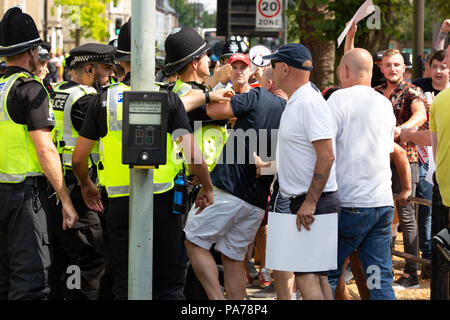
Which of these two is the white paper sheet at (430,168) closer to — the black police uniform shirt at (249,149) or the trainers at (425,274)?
the trainers at (425,274)

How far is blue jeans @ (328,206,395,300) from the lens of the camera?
209 inches

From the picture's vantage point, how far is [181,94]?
18.1 feet

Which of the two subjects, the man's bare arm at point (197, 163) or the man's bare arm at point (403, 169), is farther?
the man's bare arm at point (403, 169)

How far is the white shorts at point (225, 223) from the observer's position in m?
5.74

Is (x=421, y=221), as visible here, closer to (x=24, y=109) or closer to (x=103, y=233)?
(x=103, y=233)

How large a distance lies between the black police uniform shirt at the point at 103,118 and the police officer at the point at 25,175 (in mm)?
278

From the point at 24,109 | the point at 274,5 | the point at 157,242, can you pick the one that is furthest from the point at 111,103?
the point at 274,5

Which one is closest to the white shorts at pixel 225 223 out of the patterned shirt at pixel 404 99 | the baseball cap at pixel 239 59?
the baseball cap at pixel 239 59

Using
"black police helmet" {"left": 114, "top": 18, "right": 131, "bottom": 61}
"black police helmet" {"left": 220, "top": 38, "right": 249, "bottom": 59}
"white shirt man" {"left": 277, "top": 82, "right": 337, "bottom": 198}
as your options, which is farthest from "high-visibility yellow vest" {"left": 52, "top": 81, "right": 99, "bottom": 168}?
"black police helmet" {"left": 220, "top": 38, "right": 249, "bottom": 59}

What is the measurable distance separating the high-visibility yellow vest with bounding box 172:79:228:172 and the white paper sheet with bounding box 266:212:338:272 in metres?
1.08

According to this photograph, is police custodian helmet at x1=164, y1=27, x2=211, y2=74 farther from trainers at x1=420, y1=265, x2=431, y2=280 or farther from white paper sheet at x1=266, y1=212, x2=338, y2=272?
trainers at x1=420, y1=265, x2=431, y2=280

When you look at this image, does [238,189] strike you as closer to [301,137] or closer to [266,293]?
[301,137]

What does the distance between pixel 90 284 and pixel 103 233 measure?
0.50 metres

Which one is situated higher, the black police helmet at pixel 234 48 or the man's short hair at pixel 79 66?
the black police helmet at pixel 234 48
